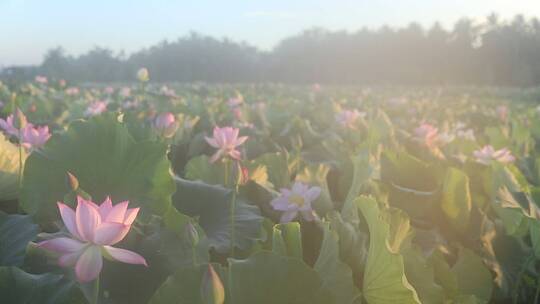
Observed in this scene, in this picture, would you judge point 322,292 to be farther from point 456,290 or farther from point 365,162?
point 365,162

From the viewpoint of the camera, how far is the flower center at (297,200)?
110 centimetres

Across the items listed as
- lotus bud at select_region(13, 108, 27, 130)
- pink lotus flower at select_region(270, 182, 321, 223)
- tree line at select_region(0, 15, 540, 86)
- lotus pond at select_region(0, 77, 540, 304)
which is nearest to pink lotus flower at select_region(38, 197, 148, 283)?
lotus pond at select_region(0, 77, 540, 304)

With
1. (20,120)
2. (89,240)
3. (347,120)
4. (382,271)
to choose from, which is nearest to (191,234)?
(89,240)

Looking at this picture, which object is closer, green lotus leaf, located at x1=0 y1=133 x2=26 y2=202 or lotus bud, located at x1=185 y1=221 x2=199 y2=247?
lotus bud, located at x1=185 y1=221 x2=199 y2=247

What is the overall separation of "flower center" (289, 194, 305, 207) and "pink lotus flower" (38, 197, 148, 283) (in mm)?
508

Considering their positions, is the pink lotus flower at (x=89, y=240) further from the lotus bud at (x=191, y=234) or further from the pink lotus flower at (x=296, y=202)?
the pink lotus flower at (x=296, y=202)

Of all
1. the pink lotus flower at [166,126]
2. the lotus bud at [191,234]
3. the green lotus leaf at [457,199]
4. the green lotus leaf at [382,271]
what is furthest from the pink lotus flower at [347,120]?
the lotus bud at [191,234]

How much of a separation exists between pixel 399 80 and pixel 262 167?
5268cm

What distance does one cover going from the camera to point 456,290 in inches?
37.2

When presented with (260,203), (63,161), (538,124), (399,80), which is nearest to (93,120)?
(63,161)

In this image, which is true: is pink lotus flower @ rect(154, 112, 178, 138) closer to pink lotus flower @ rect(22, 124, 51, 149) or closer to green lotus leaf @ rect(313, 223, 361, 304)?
pink lotus flower @ rect(22, 124, 51, 149)

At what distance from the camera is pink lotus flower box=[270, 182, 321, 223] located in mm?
1092

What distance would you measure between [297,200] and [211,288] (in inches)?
21.6

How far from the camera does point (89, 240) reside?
62 centimetres
